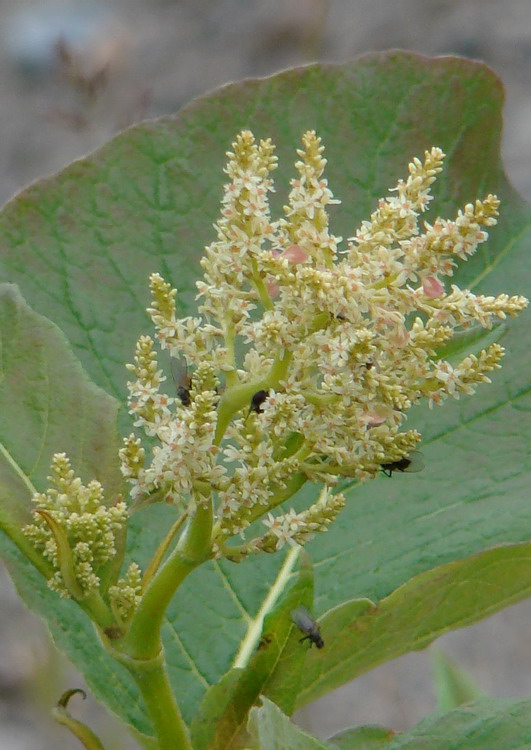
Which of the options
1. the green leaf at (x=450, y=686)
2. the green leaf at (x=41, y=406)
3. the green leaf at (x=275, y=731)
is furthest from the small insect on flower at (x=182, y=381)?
the green leaf at (x=450, y=686)

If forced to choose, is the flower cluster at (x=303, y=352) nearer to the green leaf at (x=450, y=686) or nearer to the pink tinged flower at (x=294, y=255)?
the pink tinged flower at (x=294, y=255)

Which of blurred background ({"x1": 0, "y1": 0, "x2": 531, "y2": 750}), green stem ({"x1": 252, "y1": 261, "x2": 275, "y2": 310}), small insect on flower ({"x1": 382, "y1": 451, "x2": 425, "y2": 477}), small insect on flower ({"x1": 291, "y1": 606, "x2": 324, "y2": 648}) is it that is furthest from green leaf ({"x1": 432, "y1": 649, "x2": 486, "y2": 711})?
blurred background ({"x1": 0, "y1": 0, "x2": 531, "y2": 750})

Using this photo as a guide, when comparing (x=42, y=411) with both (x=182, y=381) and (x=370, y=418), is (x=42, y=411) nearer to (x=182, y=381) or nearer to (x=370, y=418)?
(x=182, y=381)

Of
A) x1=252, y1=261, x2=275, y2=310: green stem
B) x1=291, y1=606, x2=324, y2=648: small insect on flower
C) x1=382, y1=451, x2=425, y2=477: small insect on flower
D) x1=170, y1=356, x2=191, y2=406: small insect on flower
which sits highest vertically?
x1=252, y1=261, x2=275, y2=310: green stem

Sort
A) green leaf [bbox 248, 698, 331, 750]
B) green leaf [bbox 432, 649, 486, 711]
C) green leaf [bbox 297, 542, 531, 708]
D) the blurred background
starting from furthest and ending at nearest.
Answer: the blurred background
green leaf [bbox 432, 649, 486, 711]
green leaf [bbox 297, 542, 531, 708]
green leaf [bbox 248, 698, 331, 750]

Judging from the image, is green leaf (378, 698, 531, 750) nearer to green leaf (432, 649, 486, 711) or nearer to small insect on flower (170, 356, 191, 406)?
small insect on flower (170, 356, 191, 406)

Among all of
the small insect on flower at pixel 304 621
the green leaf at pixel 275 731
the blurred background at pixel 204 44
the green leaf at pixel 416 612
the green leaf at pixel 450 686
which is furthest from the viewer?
the blurred background at pixel 204 44

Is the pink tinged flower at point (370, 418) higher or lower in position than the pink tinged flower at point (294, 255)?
lower
